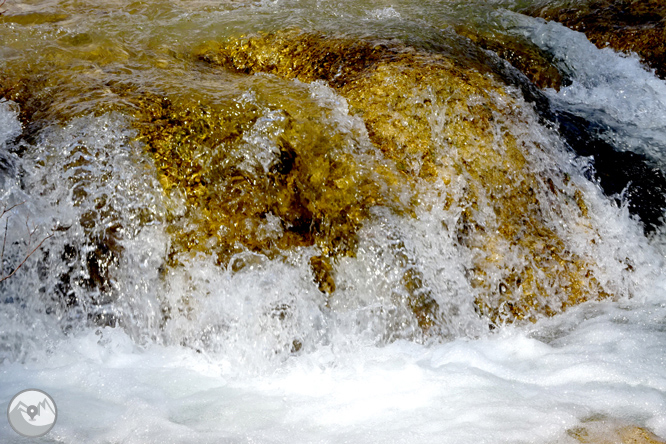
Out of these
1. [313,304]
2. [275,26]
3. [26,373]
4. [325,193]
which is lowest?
[26,373]

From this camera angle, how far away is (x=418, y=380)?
8.96 ft

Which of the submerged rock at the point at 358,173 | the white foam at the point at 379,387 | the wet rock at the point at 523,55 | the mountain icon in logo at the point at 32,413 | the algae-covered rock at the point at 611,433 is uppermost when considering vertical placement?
the wet rock at the point at 523,55

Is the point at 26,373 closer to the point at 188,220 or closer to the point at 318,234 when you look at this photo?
the point at 188,220

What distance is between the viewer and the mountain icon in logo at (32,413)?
242 centimetres

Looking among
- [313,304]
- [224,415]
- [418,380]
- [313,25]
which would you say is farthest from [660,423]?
[313,25]

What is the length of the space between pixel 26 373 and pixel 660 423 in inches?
126

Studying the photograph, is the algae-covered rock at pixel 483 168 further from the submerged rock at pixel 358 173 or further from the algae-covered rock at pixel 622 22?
the algae-covered rock at pixel 622 22

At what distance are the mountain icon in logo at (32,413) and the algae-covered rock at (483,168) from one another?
6.79 feet

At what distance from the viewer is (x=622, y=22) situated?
17.5ft

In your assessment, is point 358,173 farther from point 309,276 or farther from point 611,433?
point 611,433

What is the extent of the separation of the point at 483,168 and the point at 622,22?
335 cm

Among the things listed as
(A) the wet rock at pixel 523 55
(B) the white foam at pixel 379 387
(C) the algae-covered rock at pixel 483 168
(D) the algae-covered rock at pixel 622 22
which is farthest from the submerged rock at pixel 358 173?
(D) the algae-covered rock at pixel 622 22

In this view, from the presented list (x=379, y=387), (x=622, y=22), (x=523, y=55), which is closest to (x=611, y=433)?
(x=379, y=387)

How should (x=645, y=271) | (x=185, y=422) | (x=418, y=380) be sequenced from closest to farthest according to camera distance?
(x=185, y=422) → (x=418, y=380) → (x=645, y=271)
